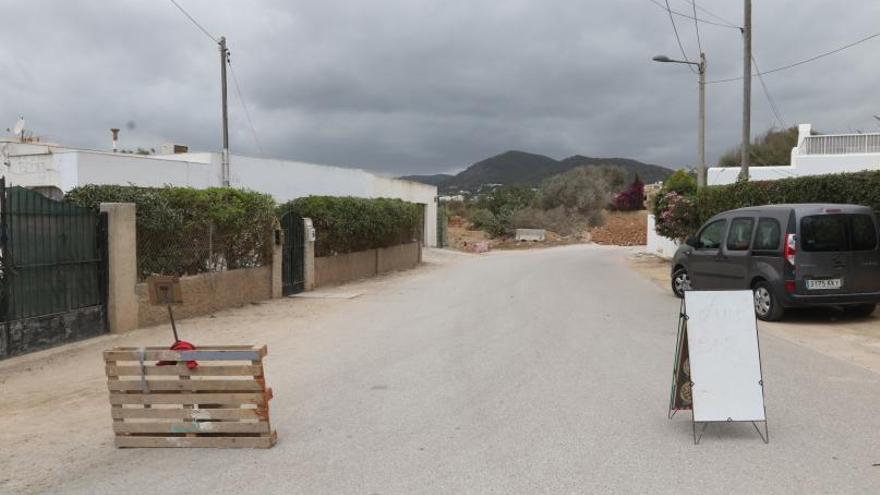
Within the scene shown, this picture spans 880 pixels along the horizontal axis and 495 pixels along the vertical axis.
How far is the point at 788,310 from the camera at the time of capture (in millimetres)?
12625

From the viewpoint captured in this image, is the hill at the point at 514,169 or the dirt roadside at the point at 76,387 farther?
the hill at the point at 514,169

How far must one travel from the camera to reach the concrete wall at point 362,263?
1916 cm

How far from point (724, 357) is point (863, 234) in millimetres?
7169

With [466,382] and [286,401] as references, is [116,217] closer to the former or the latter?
[286,401]

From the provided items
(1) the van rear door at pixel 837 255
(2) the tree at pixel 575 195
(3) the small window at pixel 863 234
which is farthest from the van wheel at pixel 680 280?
(2) the tree at pixel 575 195

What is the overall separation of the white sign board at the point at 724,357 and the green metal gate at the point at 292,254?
1215cm

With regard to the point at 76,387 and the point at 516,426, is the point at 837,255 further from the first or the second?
the point at 76,387

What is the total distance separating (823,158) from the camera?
2567cm

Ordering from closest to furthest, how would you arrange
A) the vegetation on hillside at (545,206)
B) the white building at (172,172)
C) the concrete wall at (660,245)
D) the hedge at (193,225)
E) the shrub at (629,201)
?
the hedge at (193,225), the white building at (172,172), the concrete wall at (660,245), the vegetation on hillside at (545,206), the shrub at (629,201)

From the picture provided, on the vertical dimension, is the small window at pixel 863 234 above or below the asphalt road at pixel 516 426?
above

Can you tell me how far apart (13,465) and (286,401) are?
2.38m

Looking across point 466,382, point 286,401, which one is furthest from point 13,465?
point 466,382

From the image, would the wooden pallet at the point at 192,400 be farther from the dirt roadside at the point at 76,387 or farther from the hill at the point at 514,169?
the hill at the point at 514,169

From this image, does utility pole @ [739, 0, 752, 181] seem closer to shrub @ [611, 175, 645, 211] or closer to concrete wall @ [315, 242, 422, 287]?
concrete wall @ [315, 242, 422, 287]
